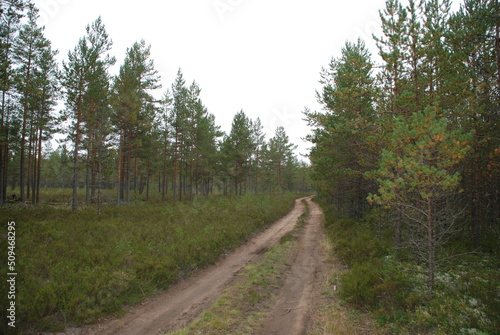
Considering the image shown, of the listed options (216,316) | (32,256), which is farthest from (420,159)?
(32,256)

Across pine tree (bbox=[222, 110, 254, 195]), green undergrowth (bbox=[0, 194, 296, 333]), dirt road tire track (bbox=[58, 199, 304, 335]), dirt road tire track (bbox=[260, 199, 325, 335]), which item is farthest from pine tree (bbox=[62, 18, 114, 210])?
pine tree (bbox=[222, 110, 254, 195])

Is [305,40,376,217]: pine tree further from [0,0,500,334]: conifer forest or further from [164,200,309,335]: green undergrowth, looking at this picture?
[164,200,309,335]: green undergrowth

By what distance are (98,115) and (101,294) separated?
13758mm

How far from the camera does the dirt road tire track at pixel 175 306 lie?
543cm

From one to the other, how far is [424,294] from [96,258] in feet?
34.3

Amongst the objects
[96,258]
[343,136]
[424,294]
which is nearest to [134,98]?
[96,258]

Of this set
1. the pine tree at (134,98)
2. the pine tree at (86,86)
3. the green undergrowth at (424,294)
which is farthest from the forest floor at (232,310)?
the pine tree at (134,98)

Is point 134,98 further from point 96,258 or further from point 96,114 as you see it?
point 96,258

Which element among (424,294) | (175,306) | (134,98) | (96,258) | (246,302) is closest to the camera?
(424,294)

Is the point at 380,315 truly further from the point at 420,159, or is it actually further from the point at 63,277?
the point at 63,277

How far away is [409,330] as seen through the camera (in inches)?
200

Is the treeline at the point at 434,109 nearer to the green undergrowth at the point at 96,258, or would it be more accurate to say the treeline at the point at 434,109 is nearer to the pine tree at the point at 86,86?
the green undergrowth at the point at 96,258

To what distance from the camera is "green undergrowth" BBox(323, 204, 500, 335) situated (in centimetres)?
497

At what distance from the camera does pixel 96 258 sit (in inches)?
325
